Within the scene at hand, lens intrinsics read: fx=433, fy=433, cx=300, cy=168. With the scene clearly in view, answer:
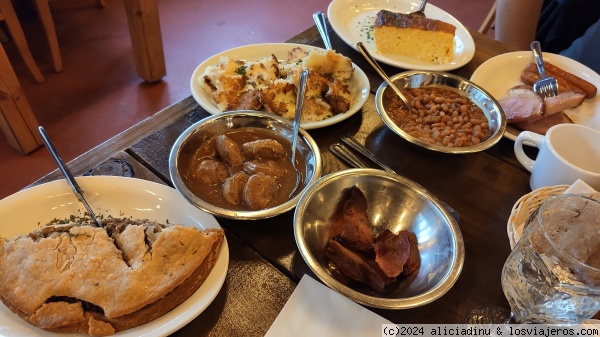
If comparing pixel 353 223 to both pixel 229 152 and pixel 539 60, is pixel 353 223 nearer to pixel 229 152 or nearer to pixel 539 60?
pixel 229 152

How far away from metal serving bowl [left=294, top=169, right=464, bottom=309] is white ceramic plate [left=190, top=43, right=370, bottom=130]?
0.35m

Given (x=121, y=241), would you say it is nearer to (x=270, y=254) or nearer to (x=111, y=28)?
(x=270, y=254)

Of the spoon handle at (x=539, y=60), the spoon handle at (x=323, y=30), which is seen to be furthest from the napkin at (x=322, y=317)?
the spoon handle at (x=539, y=60)

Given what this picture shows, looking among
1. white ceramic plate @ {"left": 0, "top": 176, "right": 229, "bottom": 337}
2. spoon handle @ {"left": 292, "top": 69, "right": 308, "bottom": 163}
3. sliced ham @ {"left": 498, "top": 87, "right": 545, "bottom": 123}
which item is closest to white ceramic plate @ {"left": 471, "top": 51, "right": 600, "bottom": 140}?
sliced ham @ {"left": 498, "top": 87, "right": 545, "bottom": 123}

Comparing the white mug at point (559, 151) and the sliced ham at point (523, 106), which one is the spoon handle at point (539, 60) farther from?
the white mug at point (559, 151)

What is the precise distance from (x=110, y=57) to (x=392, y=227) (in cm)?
329

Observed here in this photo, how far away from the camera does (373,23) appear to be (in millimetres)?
2311

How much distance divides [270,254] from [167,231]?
30cm

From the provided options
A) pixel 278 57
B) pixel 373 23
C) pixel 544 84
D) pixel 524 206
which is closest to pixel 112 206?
pixel 278 57

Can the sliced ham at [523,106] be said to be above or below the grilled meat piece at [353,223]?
above

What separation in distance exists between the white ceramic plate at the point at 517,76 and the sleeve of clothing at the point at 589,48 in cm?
45

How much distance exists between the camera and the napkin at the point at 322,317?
3.45ft

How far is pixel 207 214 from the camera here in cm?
121

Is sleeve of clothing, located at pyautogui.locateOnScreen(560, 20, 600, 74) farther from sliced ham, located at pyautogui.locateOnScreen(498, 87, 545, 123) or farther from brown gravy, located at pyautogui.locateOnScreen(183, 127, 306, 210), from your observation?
brown gravy, located at pyautogui.locateOnScreen(183, 127, 306, 210)
